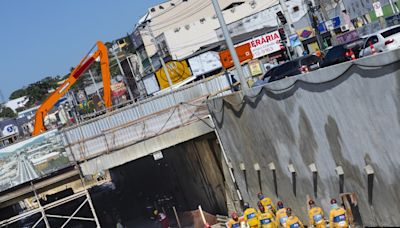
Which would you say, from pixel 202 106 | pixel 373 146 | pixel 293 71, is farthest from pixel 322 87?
pixel 202 106

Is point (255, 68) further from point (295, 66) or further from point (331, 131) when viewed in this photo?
point (331, 131)

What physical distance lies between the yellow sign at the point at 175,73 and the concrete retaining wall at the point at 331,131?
29.6 metres

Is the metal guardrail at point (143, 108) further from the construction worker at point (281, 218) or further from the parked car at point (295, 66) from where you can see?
the construction worker at point (281, 218)

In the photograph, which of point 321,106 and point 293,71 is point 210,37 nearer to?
point 293,71

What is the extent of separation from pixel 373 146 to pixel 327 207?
171 inches

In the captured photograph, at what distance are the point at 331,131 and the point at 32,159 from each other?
1564 centimetres

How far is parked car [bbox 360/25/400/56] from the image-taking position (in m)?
27.2

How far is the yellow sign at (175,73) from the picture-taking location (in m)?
55.7

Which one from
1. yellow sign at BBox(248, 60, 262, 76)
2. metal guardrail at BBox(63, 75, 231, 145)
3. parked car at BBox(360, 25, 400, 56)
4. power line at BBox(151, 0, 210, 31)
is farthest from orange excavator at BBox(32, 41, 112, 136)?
power line at BBox(151, 0, 210, 31)

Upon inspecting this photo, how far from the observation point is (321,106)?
18.4 meters

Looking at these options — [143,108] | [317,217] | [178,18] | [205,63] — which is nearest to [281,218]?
[317,217]

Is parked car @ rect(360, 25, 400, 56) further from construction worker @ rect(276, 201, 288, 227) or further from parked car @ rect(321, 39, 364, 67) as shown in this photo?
construction worker @ rect(276, 201, 288, 227)

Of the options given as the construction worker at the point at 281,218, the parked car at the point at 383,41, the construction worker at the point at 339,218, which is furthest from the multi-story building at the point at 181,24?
the construction worker at the point at 339,218

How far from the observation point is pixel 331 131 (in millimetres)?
18266
